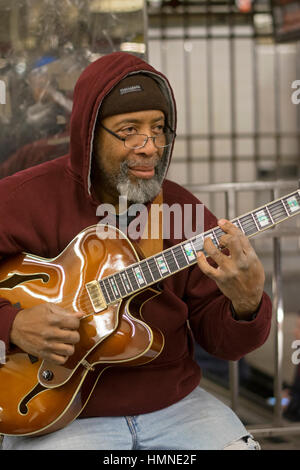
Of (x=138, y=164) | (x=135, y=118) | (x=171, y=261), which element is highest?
(x=135, y=118)

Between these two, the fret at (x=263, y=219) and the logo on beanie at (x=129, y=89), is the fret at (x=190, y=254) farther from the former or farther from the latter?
the logo on beanie at (x=129, y=89)

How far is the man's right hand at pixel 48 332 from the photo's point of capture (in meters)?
1.60

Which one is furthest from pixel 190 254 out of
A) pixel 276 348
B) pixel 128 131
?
pixel 276 348

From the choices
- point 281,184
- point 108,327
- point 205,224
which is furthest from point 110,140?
point 281,184

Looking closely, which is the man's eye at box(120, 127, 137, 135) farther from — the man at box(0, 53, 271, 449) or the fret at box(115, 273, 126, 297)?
the fret at box(115, 273, 126, 297)

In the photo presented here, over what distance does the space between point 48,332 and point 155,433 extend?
0.46 m

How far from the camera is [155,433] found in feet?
5.64

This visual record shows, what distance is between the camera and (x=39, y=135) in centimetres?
263

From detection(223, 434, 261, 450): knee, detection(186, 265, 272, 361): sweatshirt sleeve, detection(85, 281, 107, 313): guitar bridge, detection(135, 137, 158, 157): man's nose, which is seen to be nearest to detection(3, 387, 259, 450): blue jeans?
detection(223, 434, 261, 450): knee

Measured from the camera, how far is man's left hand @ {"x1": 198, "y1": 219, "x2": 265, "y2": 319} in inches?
60.8

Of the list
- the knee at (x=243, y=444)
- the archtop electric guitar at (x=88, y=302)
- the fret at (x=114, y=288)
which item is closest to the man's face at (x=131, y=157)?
the archtop electric guitar at (x=88, y=302)

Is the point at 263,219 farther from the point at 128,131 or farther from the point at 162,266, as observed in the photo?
the point at 128,131

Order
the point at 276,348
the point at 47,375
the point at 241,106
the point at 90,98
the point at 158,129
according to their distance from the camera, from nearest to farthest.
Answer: the point at 47,375, the point at 90,98, the point at 158,129, the point at 276,348, the point at 241,106

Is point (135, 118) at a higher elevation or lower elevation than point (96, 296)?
higher
